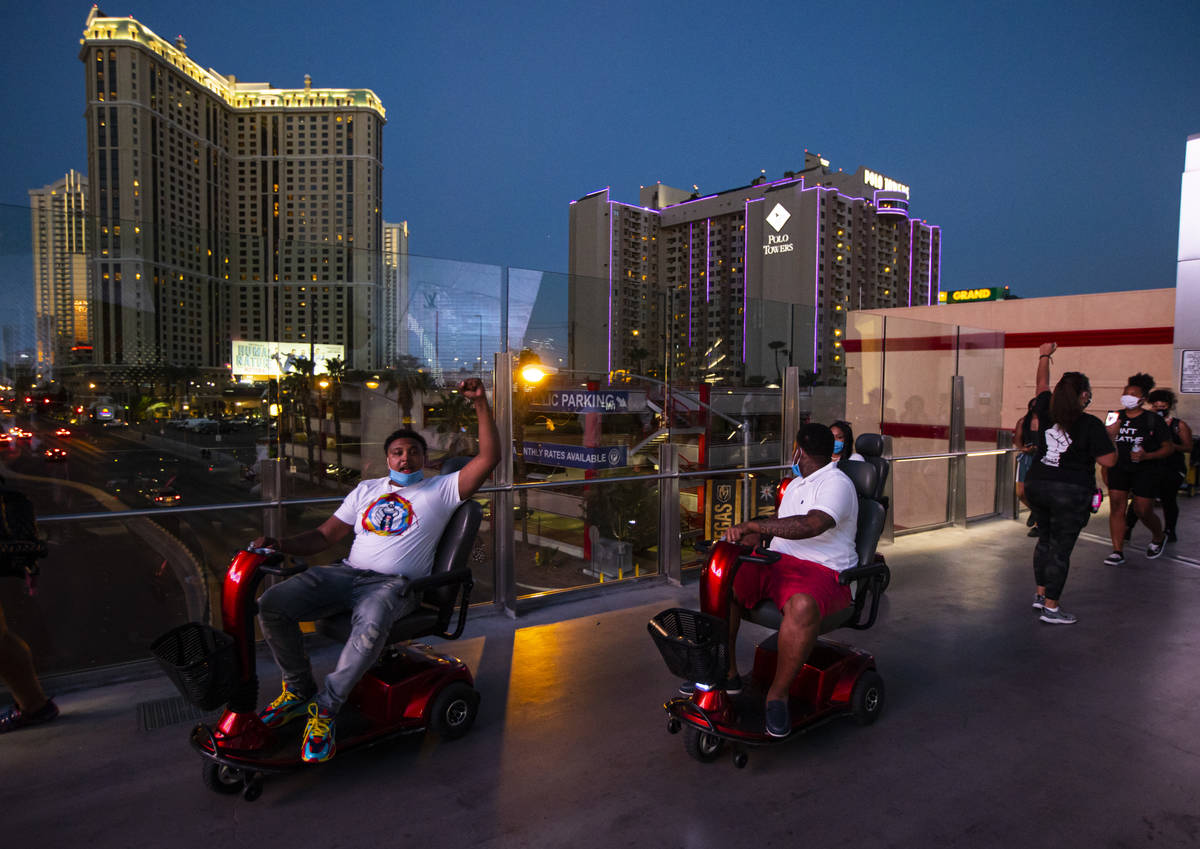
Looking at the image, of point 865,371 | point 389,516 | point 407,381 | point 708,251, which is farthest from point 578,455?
point 708,251

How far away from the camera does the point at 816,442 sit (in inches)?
121

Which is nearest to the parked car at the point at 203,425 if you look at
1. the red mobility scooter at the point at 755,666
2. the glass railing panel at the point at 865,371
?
the red mobility scooter at the point at 755,666

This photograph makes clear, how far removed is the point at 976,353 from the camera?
852cm

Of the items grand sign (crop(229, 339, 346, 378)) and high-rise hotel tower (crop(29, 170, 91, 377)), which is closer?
high-rise hotel tower (crop(29, 170, 91, 377))

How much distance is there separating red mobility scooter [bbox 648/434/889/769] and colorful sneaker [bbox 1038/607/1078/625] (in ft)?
6.91

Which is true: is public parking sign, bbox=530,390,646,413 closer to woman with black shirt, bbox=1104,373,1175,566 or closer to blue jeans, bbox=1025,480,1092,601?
blue jeans, bbox=1025,480,1092,601

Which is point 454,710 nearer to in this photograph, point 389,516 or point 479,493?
point 389,516

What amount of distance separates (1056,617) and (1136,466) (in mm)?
2539

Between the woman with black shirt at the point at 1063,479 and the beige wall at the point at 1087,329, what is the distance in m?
9.16

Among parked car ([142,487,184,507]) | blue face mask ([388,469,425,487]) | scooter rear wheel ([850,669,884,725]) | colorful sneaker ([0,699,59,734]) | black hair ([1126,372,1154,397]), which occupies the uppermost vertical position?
black hair ([1126,372,1154,397])

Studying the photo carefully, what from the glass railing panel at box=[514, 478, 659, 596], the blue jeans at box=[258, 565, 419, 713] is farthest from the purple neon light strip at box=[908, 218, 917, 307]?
the blue jeans at box=[258, 565, 419, 713]

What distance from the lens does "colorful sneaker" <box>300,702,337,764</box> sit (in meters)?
2.47

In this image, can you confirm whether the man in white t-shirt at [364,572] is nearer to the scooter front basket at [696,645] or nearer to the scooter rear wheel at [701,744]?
the scooter front basket at [696,645]

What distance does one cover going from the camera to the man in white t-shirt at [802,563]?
2.79 metres
